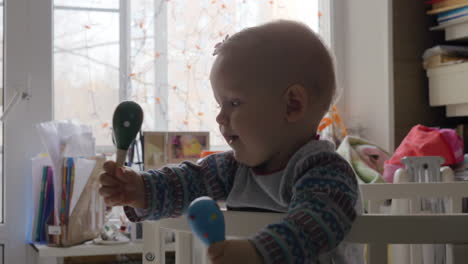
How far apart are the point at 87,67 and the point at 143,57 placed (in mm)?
201

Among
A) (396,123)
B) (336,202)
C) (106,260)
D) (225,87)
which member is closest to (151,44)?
(106,260)

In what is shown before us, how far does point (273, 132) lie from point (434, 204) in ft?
3.73

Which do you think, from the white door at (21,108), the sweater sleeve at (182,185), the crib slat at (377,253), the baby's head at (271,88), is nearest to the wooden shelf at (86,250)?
the white door at (21,108)

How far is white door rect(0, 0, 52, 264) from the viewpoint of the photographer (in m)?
2.00

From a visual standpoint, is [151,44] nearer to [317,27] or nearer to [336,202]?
[317,27]

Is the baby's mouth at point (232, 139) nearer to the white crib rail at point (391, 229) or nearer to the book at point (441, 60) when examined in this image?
the white crib rail at point (391, 229)

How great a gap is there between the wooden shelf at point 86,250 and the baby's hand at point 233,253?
1403mm

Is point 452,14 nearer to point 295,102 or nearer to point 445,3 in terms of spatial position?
point 445,3

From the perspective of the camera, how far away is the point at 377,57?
7.37ft

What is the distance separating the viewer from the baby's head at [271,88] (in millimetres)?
676

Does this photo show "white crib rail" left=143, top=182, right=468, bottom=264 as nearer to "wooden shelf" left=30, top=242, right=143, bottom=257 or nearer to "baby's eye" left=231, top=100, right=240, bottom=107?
"baby's eye" left=231, top=100, right=240, bottom=107

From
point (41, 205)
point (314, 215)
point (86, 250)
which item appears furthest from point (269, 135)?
point (41, 205)

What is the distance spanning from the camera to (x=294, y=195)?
2.01 ft

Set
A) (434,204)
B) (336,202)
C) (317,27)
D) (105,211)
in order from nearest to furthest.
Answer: (336,202) → (434,204) → (105,211) → (317,27)
